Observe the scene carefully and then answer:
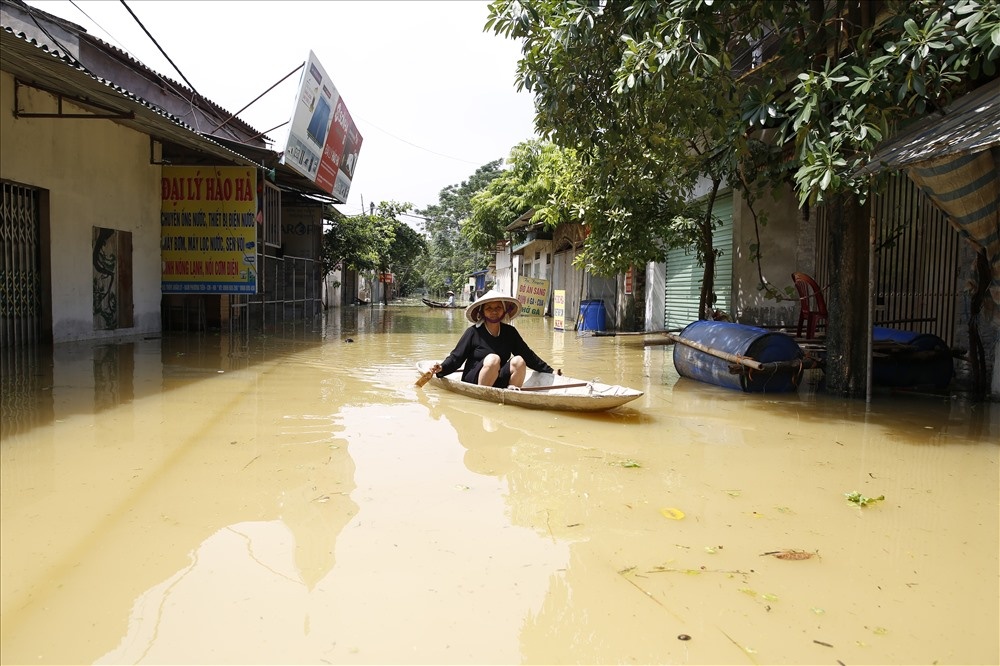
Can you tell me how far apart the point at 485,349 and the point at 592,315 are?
1047 centimetres

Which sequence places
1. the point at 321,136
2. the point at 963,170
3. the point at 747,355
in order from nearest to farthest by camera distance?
1. the point at 963,170
2. the point at 747,355
3. the point at 321,136

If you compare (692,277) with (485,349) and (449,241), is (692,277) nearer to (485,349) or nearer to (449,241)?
(485,349)

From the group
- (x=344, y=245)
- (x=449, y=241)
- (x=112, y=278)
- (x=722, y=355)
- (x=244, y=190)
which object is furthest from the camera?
(x=449, y=241)

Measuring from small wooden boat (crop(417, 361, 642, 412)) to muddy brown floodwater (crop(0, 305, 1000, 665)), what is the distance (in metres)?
0.13

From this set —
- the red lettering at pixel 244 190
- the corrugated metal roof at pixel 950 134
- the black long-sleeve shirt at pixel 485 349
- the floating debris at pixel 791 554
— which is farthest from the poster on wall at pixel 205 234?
the floating debris at pixel 791 554

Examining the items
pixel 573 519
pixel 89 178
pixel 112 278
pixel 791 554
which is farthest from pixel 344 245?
pixel 791 554

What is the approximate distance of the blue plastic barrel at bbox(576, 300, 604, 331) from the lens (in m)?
16.4

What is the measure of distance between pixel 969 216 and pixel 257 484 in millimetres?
6195

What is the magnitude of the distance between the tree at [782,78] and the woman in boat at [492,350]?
2.23 meters

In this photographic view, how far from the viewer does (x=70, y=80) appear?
275 inches

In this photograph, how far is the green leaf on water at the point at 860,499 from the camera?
3587 millimetres

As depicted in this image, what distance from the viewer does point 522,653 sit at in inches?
84.7

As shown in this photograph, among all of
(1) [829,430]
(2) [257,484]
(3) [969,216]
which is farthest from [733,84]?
(2) [257,484]

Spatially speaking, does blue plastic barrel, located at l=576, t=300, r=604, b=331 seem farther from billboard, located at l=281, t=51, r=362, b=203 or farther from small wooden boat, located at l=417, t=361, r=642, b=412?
small wooden boat, located at l=417, t=361, r=642, b=412
